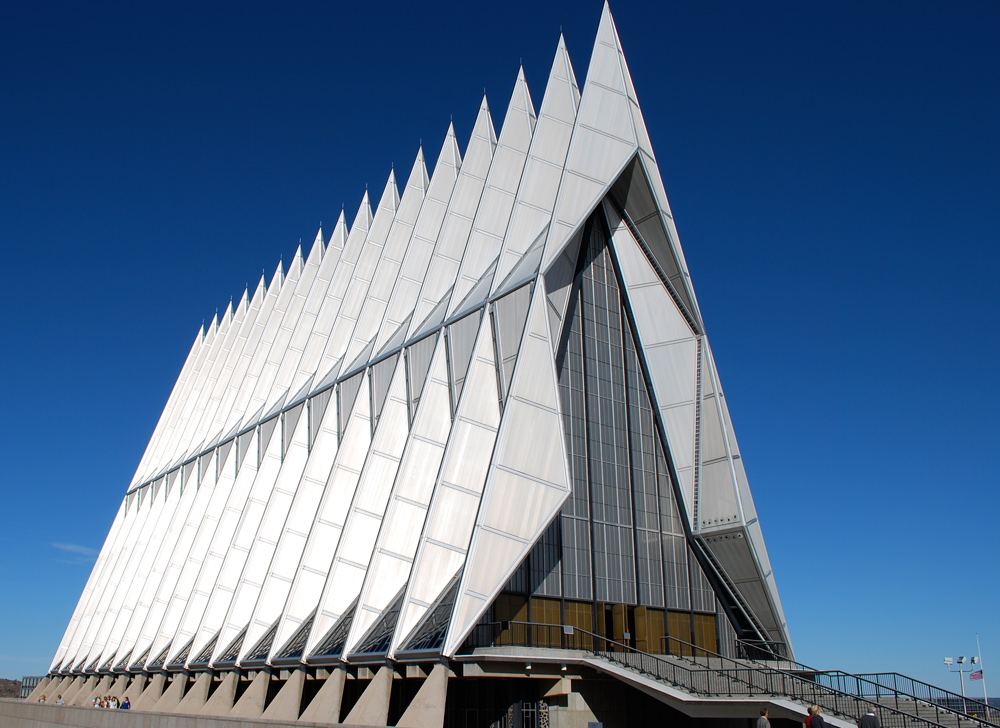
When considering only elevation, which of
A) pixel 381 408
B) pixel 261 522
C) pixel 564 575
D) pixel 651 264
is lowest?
pixel 564 575

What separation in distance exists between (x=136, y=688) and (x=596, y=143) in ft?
90.6

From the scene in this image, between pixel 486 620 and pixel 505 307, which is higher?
pixel 505 307

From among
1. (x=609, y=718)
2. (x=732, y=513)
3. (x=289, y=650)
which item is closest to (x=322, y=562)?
(x=289, y=650)

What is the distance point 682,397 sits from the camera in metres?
28.7

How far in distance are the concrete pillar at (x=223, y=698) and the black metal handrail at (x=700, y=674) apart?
8.57 m

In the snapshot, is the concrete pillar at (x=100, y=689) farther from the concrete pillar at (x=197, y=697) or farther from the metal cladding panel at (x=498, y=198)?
the metal cladding panel at (x=498, y=198)

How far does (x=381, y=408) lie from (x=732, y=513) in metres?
12.3

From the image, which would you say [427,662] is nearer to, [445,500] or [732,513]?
[445,500]

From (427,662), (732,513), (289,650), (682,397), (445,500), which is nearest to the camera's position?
(427,662)

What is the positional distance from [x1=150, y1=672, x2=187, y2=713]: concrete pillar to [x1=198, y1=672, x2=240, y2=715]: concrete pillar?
3540mm

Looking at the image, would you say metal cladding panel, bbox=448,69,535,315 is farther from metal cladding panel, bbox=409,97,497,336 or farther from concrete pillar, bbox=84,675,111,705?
concrete pillar, bbox=84,675,111,705

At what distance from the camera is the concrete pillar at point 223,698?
23844mm

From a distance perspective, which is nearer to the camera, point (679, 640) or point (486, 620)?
point (486, 620)

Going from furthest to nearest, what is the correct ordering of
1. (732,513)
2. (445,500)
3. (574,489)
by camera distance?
(732,513)
(574,489)
(445,500)
